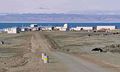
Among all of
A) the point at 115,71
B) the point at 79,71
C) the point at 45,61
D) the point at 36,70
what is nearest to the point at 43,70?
the point at 36,70

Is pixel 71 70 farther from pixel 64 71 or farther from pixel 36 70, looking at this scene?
pixel 36 70

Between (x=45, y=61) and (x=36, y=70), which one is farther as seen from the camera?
(x=45, y=61)

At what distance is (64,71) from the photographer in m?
32.7

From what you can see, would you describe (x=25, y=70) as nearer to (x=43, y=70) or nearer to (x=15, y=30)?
(x=43, y=70)

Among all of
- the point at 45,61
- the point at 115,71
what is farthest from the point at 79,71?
the point at 45,61

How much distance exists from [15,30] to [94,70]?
497 ft

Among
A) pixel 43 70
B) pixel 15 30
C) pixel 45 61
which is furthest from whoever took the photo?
pixel 15 30

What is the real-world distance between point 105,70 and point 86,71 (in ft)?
6.19

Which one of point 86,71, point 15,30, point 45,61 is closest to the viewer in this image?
point 86,71

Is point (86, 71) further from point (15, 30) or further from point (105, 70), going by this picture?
point (15, 30)

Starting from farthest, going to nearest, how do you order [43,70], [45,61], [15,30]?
[15,30]
[45,61]
[43,70]

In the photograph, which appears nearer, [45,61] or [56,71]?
[56,71]

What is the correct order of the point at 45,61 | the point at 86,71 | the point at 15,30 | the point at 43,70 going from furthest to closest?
the point at 15,30 → the point at 45,61 → the point at 43,70 → the point at 86,71

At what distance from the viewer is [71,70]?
33.2 m
